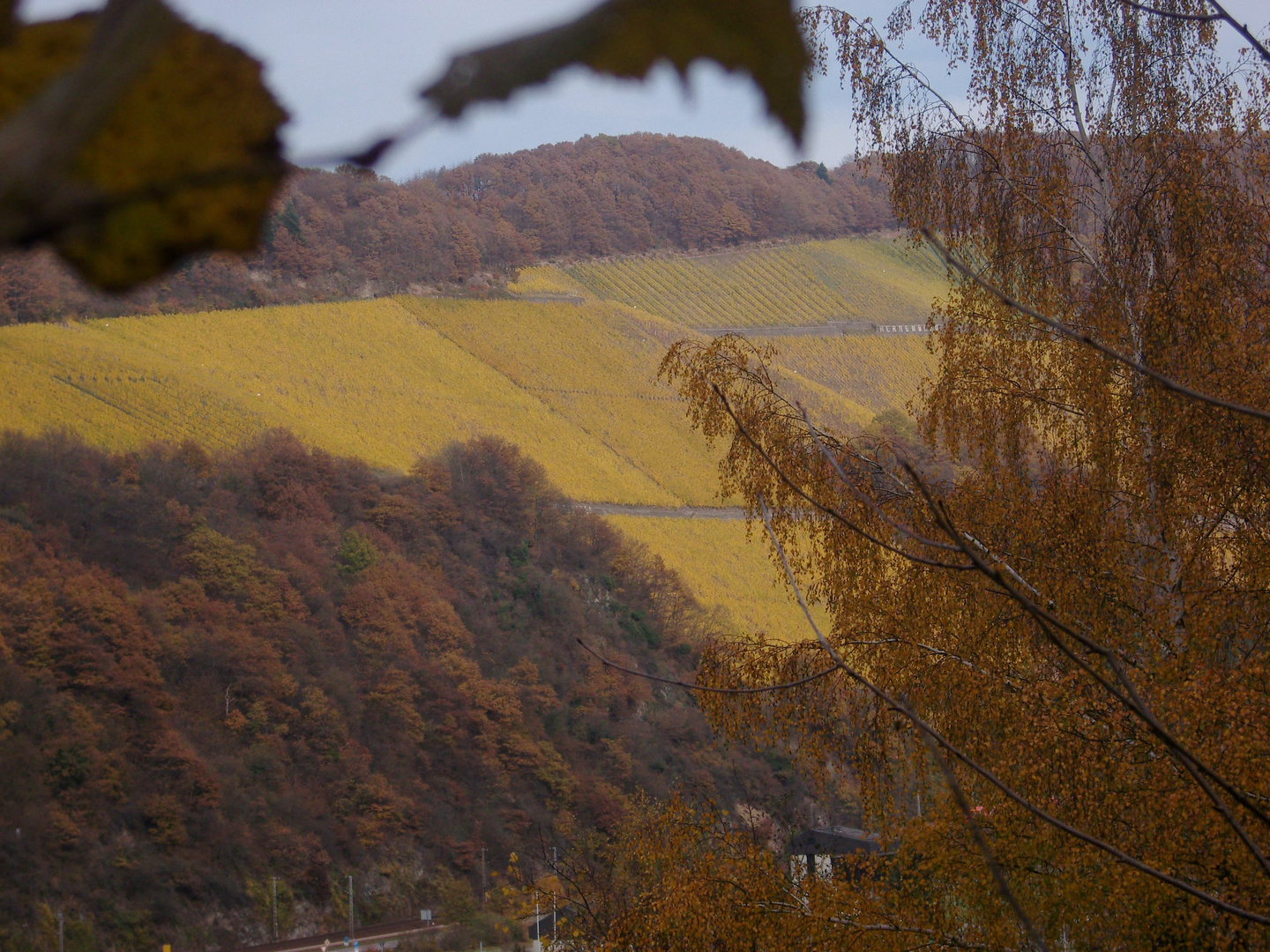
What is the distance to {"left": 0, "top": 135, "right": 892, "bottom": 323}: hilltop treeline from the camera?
48562 millimetres

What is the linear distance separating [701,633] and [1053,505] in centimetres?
2914

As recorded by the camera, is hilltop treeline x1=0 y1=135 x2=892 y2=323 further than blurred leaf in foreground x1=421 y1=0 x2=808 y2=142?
Yes

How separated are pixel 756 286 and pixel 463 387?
2751 centimetres

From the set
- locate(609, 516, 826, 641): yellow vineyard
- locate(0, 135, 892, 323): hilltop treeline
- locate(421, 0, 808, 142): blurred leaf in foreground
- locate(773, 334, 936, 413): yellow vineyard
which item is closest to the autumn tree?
locate(421, 0, 808, 142): blurred leaf in foreground

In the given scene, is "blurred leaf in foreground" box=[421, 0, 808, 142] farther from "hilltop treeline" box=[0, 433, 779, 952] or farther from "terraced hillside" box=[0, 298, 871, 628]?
"terraced hillside" box=[0, 298, 871, 628]

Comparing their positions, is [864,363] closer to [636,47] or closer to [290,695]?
[290,695]

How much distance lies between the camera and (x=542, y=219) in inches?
2591

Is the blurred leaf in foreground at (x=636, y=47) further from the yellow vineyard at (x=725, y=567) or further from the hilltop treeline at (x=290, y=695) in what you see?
the yellow vineyard at (x=725, y=567)

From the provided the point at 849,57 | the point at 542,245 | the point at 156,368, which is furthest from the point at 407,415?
the point at 849,57

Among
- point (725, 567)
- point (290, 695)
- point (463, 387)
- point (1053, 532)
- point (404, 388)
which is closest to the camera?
point (1053, 532)

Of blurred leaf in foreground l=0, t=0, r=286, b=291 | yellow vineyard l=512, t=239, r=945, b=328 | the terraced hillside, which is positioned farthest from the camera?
yellow vineyard l=512, t=239, r=945, b=328

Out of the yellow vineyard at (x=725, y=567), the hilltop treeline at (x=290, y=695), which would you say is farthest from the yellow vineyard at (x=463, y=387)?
the hilltop treeline at (x=290, y=695)

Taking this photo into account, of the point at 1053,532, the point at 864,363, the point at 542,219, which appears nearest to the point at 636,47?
the point at 1053,532

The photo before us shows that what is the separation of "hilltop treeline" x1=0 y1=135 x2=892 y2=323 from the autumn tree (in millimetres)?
32606
